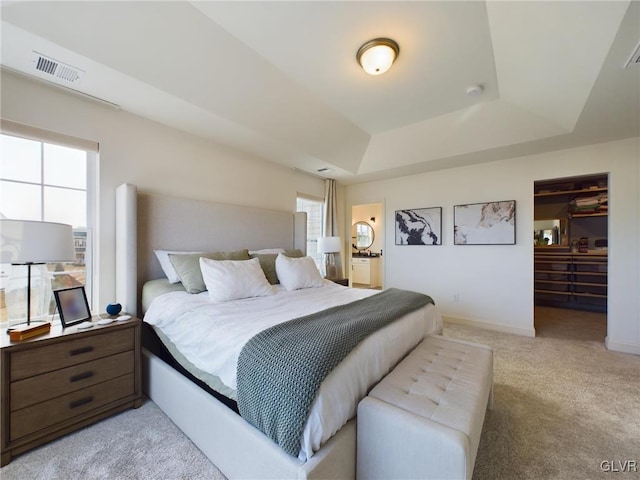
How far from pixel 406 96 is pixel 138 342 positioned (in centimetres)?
332

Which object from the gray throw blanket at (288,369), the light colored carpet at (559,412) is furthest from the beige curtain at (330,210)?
the gray throw blanket at (288,369)

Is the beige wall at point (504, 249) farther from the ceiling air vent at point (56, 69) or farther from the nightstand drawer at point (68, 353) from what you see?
the ceiling air vent at point (56, 69)

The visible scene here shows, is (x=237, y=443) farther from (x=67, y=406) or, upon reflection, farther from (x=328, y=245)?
(x=328, y=245)

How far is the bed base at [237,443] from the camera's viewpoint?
1111 millimetres

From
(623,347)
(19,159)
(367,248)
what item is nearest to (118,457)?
(19,159)

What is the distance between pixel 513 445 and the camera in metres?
1.63

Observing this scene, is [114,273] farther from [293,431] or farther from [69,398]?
[293,431]

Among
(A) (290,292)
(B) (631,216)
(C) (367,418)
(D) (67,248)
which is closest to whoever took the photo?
(C) (367,418)

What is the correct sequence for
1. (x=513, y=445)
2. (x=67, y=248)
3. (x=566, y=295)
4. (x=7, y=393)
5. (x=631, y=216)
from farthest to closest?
1. (x=566, y=295)
2. (x=631, y=216)
3. (x=67, y=248)
4. (x=513, y=445)
5. (x=7, y=393)

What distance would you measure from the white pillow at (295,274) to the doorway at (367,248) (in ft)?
13.6

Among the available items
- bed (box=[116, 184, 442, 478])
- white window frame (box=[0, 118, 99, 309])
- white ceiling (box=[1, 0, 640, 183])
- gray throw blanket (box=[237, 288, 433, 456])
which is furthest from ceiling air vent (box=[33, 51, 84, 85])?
gray throw blanket (box=[237, 288, 433, 456])

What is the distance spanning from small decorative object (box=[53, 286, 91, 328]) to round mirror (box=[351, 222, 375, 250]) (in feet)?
21.9

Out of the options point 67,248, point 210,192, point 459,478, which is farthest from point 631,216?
point 67,248

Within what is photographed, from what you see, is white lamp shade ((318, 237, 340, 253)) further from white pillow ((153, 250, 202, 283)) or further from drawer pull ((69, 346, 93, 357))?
drawer pull ((69, 346, 93, 357))
